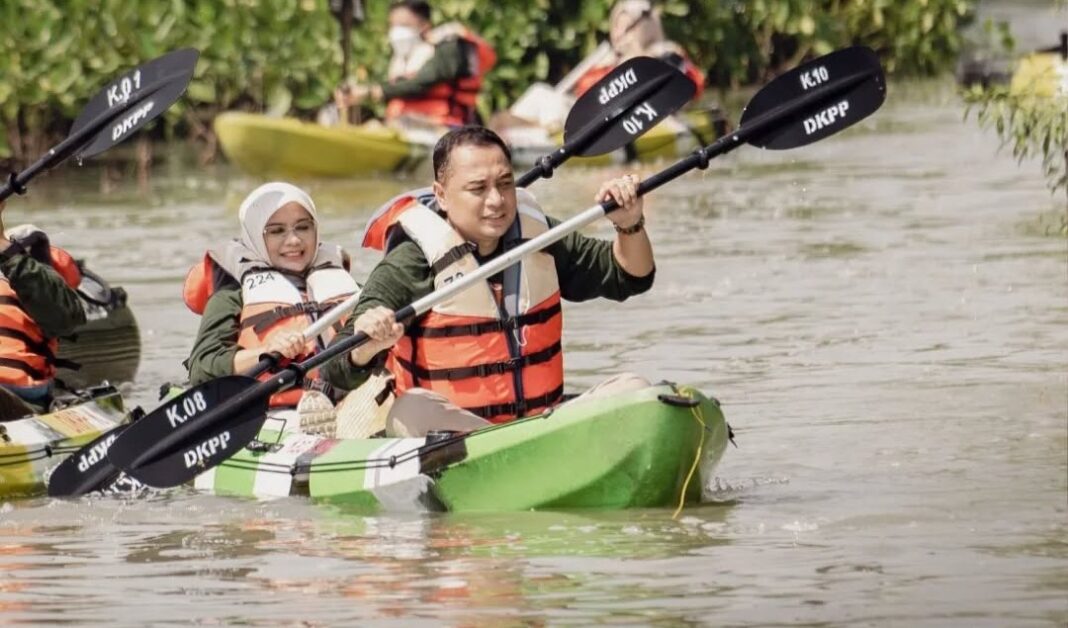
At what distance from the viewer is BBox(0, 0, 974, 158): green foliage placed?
16562 millimetres

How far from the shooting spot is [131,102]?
26.0ft

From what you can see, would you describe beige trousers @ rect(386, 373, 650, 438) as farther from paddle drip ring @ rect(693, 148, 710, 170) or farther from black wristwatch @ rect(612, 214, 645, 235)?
paddle drip ring @ rect(693, 148, 710, 170)

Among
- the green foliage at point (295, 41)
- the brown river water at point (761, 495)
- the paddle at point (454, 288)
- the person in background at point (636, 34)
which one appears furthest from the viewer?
the green foliage at point (295, 41)

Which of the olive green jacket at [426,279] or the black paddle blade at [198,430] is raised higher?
the olive green jacket at [426,279]

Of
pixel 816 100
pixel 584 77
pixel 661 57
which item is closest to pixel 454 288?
pixel 816 100

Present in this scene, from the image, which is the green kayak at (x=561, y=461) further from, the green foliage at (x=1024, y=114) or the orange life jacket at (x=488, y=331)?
the green foliage at (x=1024, y=114)

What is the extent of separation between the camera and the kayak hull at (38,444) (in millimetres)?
7406

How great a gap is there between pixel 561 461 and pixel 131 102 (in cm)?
213

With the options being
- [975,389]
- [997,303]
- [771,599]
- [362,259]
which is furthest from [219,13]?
[771,599]

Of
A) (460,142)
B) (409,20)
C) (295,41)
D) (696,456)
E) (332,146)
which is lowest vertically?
(696,456)

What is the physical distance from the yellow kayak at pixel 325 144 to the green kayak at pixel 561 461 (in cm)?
914

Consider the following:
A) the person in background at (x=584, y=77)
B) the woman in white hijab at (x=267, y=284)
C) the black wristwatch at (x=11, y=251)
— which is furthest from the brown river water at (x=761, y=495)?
the person in background at (x=584, y=77)

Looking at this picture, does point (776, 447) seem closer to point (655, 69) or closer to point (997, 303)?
point (655, 69)

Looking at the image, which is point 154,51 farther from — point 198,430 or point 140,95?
point 198,430
